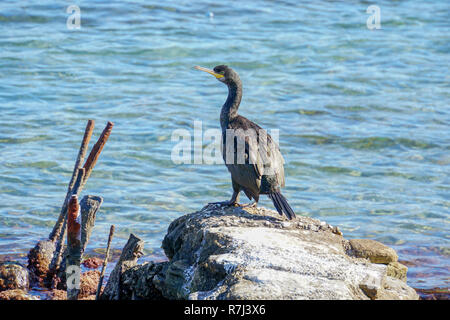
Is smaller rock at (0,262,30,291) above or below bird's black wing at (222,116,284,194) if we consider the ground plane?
below

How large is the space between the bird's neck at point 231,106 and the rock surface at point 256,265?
0.99 m

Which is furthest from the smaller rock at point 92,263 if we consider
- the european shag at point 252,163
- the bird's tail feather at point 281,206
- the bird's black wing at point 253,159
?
the bird's tail feather at point 281,206

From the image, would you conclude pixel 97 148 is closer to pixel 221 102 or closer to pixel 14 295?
pixel 14 295

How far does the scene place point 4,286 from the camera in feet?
20.6

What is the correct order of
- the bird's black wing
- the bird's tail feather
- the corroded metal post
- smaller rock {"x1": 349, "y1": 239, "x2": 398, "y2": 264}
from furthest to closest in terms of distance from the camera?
the bird's black wing
smaller rock {"x1": 349, "y1": 239, "x2": 398, "y2": 264}
the bird's tail feather
the corroded metal post

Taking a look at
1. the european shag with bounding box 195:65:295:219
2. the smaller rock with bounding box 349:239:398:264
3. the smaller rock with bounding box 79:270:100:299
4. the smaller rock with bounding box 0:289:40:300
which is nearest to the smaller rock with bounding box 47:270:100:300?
the smaller rock with bounding box 79:270:100:299

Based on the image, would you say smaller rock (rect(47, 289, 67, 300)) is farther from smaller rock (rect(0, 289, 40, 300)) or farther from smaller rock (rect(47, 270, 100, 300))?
smaller rock (rect(0, 289, 40, 300))

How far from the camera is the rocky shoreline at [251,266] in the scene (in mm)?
4766

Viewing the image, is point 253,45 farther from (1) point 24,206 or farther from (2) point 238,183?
(2) point 238,183

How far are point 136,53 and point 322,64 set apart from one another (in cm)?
382

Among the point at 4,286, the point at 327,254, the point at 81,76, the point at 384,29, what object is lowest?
the point at 4,286

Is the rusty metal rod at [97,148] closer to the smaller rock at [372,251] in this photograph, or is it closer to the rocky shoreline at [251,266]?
the rocky shoreline at [251,266]

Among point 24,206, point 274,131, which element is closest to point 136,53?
point 274,131

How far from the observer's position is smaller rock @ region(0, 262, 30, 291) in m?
6.30
